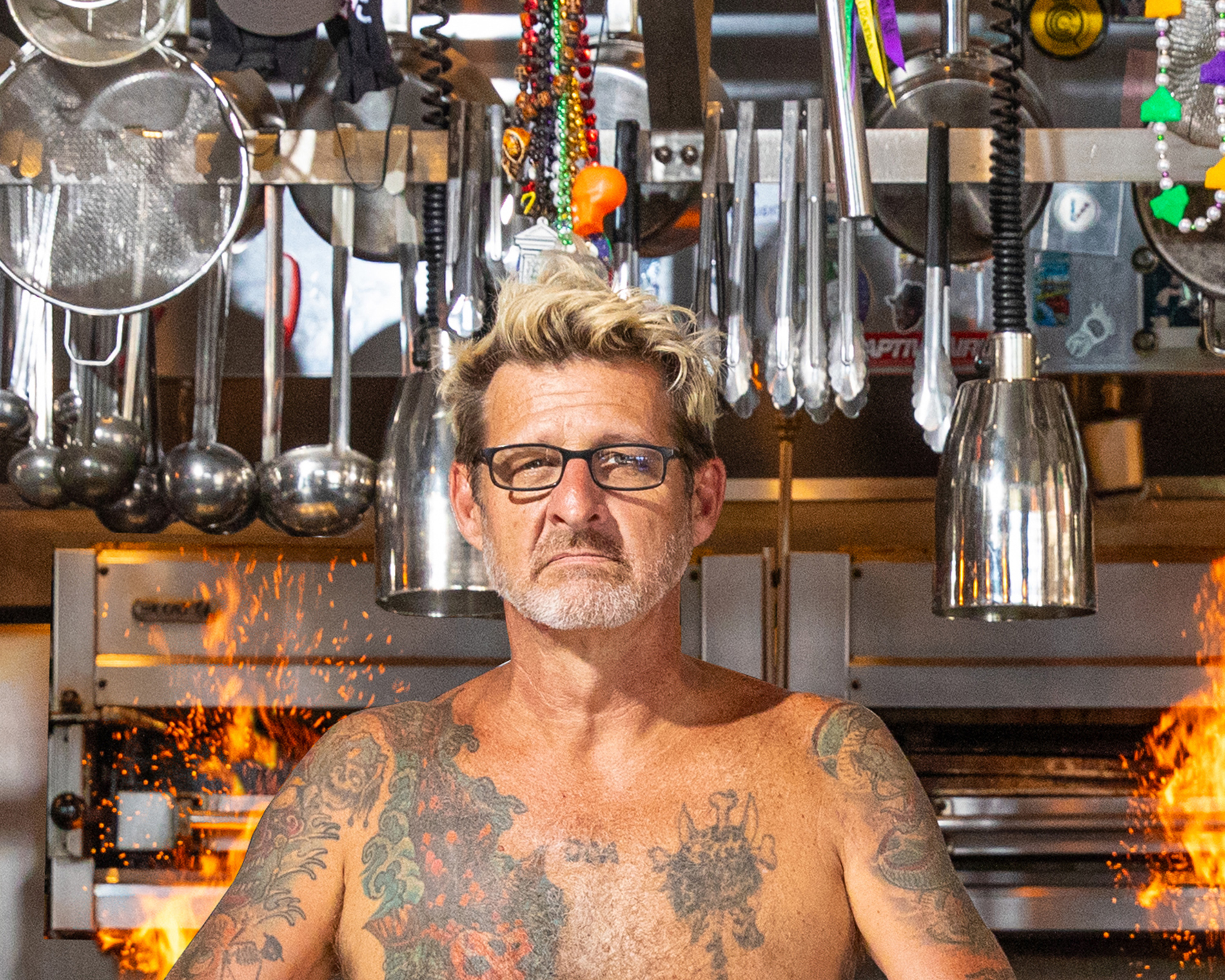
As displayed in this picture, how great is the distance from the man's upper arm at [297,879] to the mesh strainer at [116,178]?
67cm

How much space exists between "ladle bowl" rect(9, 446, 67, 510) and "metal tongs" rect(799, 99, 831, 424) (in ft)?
3.74

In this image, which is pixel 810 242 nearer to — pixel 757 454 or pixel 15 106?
pixel 15 106

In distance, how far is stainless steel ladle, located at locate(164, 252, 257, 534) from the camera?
2082mm

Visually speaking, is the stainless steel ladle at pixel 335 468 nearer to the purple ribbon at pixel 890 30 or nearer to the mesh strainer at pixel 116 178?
the mesh strainer at pixel 116 178

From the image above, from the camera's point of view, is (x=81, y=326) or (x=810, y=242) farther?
(x=81, y=326)

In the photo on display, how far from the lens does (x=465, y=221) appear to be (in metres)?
1.88

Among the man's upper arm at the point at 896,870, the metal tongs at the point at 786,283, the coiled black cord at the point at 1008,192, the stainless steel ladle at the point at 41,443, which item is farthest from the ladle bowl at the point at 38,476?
the coiled black cord at the point at 1008,192

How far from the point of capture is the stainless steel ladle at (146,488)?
7.32 feet

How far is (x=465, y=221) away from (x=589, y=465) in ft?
1.66

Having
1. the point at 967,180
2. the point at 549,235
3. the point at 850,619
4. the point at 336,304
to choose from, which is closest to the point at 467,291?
the point at 549,235

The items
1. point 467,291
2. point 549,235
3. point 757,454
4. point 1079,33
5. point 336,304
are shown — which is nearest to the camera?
point 549,235

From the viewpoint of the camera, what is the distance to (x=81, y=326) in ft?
7.63

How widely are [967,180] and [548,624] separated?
2.82 ft

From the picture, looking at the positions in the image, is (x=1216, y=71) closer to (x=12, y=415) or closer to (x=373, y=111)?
(x=373, y=111)
